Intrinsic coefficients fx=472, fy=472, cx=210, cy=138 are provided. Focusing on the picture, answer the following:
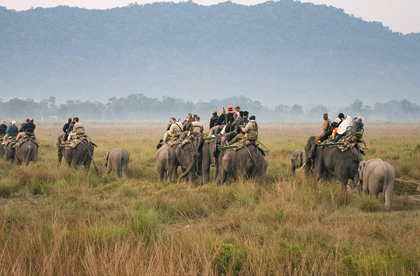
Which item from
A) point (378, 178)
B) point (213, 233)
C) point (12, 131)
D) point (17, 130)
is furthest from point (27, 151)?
point (378, 178)

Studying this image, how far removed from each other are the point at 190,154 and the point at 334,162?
4711mm

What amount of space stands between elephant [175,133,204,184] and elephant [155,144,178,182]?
20 centimetres

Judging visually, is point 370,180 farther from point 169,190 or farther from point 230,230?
point 169,190

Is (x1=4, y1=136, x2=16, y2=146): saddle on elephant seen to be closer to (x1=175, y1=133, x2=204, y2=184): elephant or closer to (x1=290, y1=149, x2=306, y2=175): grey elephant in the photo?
(x1=175, y1=133, x2=204, y2=184): elephant

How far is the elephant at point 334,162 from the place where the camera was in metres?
12.8

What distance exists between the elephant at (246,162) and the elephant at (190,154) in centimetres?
188

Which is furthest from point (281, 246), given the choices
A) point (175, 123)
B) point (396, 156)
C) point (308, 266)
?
point (396, 156)

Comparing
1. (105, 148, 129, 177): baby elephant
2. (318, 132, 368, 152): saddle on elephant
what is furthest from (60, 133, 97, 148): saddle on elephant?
(318, 132, 368, 152): saddle on elephant

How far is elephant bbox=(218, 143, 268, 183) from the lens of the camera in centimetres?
1312

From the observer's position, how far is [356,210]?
10.4 metres

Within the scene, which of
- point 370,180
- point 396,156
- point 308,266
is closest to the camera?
point 308,266

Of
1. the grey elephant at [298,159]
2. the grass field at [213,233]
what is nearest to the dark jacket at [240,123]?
the grass field at [213,233]

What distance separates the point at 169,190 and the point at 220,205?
9.56 feet

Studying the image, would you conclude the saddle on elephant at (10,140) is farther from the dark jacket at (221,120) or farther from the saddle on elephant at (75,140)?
the dark jacket at (221,120)
